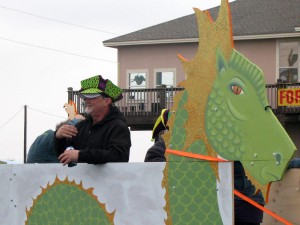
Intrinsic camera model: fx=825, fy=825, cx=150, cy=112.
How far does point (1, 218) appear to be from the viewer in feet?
20.4

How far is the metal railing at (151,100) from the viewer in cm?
3008

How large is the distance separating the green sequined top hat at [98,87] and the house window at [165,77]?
27079 mm

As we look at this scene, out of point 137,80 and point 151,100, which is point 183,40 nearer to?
point 137,80

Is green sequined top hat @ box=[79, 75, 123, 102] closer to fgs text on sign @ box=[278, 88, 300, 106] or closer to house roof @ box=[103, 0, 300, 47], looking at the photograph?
fgs text on sign @ box=[278, 88, 300, 106]

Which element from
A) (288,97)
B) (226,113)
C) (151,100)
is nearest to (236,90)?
(226,113)

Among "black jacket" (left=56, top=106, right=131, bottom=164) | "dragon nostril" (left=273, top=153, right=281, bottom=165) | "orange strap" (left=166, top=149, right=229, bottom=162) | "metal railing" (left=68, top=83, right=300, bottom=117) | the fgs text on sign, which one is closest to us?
"dragon nostril" (left=273, top=153, right=281, bottom=165)

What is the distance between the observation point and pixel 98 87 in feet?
19.9

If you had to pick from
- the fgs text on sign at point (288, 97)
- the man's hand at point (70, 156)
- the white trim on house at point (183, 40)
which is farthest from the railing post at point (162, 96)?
the man's hand at point (70, 156)

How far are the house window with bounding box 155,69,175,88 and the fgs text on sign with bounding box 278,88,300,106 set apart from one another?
512cm

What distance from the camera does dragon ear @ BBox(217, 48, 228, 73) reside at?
4918mm

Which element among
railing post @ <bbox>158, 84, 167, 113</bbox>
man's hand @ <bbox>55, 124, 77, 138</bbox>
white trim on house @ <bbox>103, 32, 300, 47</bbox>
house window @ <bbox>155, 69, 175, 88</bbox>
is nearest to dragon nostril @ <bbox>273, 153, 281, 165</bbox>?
man's hand @ <bbox>55, 124, 77, 138</bbox>

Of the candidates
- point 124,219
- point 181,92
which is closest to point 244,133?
point 181,92

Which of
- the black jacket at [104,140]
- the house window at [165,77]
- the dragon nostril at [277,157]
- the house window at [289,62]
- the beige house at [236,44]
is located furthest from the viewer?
the house window at [165,77]

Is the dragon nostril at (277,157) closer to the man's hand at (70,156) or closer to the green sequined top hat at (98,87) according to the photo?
the man's hand at (70,156)
